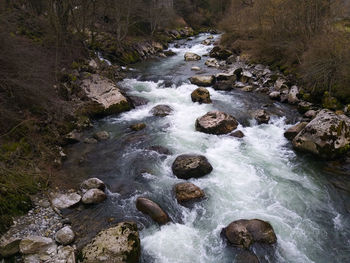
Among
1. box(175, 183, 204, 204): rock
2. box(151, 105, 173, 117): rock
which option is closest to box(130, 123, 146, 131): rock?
box(151, 105, 173, 117): rock

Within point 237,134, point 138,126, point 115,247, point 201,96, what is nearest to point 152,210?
point 115,247

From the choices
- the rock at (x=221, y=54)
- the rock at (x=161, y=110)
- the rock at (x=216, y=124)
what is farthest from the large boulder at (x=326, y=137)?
the rock at (x=221, y=54)

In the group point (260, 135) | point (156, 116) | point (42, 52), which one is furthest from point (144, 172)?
point (42, 52)

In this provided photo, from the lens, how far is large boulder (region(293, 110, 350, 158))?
31.5 ft

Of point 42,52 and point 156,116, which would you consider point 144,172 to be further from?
point 42,52

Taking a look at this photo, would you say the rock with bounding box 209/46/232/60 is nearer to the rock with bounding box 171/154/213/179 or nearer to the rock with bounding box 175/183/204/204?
the rock with bounding box 171/154/213/179

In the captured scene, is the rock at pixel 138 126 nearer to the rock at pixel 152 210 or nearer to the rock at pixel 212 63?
the rock at pixel 152 210

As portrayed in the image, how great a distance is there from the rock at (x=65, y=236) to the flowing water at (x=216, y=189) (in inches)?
10.0

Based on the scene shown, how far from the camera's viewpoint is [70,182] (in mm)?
8164

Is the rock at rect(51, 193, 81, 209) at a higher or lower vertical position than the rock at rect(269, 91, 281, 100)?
higher

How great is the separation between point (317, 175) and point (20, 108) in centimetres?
1102

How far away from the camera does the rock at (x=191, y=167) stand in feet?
27.9

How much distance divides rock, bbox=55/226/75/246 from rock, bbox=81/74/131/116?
7261 mm

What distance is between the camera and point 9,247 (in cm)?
545
